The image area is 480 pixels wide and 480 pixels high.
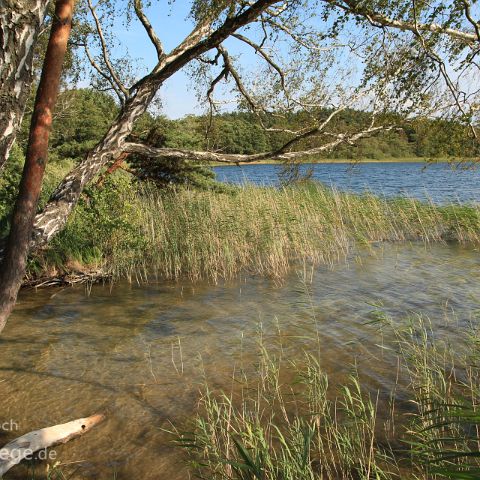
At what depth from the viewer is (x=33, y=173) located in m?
3.64

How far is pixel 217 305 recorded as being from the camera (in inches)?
286

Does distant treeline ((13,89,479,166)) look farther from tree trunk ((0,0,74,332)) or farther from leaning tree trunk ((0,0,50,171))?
leaning tree trunk ((0,0,50,171))

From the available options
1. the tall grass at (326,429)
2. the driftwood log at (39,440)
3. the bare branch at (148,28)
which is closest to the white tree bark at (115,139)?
the bare branch at (148,28)

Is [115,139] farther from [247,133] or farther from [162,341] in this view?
[247,133]

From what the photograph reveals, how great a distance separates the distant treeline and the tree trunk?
402 cm

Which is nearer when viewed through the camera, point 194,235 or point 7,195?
point 7,195

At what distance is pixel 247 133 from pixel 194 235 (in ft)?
13.3

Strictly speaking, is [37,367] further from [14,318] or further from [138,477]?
[138,477]

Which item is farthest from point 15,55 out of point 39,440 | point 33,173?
point 39,440

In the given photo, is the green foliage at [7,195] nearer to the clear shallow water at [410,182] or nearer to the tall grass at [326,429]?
the tall grass at [326,429]

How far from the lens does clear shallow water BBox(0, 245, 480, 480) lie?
12.5 ft

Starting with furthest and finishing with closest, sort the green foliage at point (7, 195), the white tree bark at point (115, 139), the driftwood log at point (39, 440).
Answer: the green foliage at point (7, 195), the white tree bark at point (115, 139), the driftwood log at point (39, 440)

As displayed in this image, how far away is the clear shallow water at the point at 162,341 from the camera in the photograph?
3812 mm

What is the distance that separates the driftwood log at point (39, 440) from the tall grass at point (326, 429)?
2.69 feet
